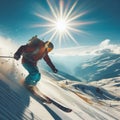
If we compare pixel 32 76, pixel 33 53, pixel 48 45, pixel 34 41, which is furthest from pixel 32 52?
pixel 32 76

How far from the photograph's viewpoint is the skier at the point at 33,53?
9711mm

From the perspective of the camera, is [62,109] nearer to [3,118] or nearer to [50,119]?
[50,119]

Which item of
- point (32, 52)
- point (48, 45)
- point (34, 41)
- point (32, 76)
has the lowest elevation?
point (32, 76)

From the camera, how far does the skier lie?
9.71 m

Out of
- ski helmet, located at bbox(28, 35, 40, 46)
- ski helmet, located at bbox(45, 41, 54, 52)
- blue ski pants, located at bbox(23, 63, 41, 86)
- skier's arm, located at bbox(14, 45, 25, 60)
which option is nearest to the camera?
skier's arm, located at bbox(14, 45, 25, 60)

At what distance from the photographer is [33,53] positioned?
9945 mm

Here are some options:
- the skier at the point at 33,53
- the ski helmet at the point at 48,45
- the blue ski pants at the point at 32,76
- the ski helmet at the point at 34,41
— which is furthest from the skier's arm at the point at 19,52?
the ski helmet at the point at 48,45

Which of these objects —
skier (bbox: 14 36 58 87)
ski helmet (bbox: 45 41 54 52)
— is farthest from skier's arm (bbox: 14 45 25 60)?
ski helmet (bbox: 45 41 54 52)

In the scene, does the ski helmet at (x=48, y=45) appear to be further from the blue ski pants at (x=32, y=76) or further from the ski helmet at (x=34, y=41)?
the blue ski pants at (x=32, y=76)

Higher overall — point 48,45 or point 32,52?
point 48,45

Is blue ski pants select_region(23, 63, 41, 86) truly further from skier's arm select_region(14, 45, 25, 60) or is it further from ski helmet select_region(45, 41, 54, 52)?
ski helmet select_region(45, 41, 54, 52)

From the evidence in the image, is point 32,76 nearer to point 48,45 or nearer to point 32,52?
point 32,52

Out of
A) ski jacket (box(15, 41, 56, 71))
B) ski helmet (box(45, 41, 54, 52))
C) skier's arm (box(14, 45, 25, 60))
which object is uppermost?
ski helmet (box(45, 41, 54, 52))

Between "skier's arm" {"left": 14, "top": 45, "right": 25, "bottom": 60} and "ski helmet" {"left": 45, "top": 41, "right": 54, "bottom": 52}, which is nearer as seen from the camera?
"skier's arm" {"left": 14, "top": 45, "right": 25, "bottom": 60}
